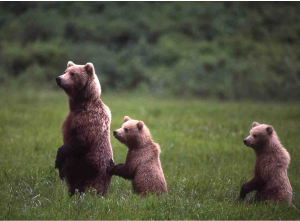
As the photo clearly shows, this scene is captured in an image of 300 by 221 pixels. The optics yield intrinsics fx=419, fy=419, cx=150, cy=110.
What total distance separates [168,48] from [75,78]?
18.9 meters

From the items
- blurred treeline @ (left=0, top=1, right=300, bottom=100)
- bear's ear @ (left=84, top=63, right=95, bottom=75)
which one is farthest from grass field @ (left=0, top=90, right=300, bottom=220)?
blurred treeline @ (left=0, top=1, right=300, bottom=100)

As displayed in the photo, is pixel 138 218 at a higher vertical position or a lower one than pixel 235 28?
lower

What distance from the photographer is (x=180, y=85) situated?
21094 millimetres

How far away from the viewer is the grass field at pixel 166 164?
4.84m

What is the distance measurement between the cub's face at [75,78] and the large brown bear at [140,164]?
80cm

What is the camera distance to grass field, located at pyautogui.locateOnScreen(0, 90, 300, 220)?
190 inches

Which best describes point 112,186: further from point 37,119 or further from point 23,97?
point 23,97

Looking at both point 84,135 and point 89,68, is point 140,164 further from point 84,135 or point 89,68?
point 89,68

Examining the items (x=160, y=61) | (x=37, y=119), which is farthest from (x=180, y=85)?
(x=37, y=119)

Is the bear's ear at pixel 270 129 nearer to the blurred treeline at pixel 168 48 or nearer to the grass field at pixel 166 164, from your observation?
the grass field at pixel 166 164

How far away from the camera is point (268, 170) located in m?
5.47

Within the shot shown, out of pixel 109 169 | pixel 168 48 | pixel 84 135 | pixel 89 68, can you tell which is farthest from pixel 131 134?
pixel 168 48

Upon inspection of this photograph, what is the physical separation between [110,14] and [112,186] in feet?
55.1

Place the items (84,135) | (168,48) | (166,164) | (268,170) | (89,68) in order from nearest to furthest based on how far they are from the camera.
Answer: (84,135)
(89,68)
(268,170)
(166,164)
(168,48)
